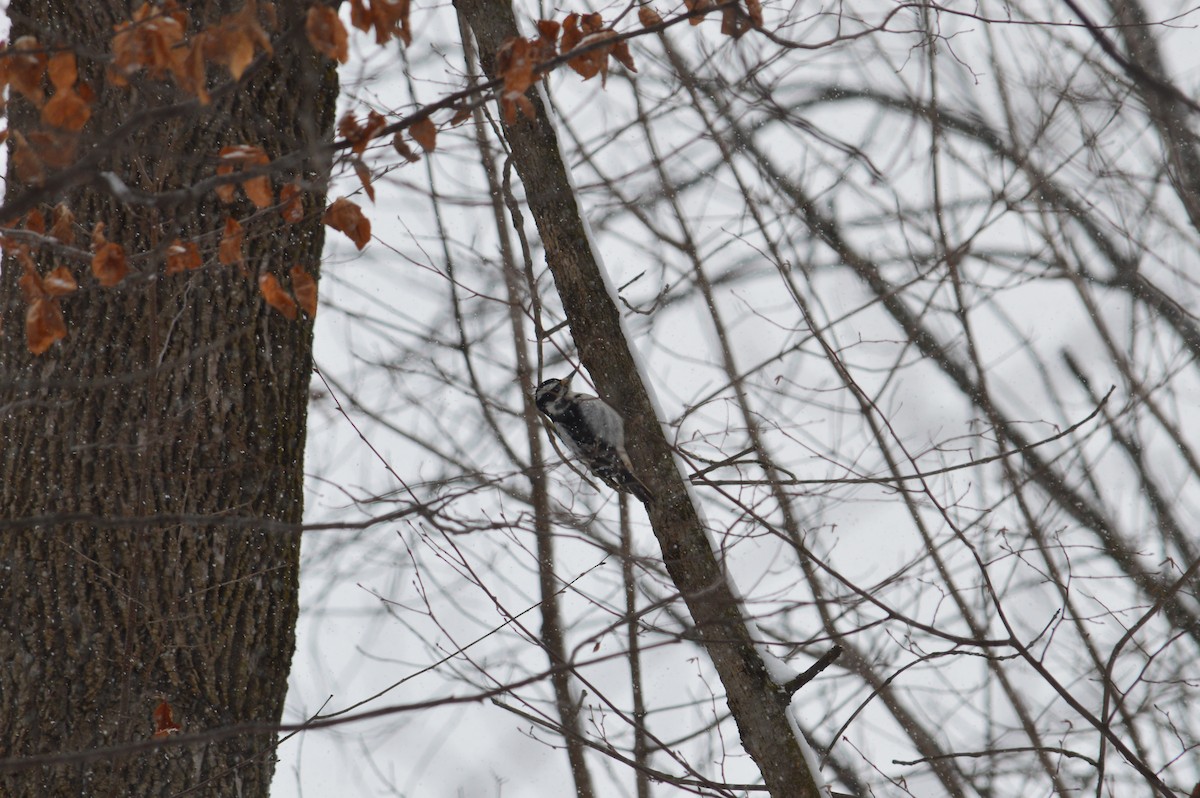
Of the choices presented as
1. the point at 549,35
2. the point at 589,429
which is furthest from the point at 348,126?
the point at 589,429

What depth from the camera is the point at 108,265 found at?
2.16 meters

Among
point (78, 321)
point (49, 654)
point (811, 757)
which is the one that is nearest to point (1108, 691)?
point (811, 757)

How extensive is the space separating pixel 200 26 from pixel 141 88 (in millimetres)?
1315

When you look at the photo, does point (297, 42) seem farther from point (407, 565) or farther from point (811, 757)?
point (407, 565)

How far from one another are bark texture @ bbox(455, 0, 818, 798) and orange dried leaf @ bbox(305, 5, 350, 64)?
133 cm

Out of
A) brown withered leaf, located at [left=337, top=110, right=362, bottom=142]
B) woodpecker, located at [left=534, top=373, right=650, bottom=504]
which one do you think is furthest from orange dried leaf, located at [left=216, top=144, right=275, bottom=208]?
woodpecker, located at [left=534, top=373, right=650, bottom=504]

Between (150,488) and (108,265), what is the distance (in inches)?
53.0

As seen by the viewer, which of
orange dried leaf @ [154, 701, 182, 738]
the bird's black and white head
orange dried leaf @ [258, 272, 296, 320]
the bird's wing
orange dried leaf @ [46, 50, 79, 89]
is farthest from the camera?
the bird's black and white head

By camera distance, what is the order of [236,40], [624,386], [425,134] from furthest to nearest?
[624,386] < [425,134] < [236,40]

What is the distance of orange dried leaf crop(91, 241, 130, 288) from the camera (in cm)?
214

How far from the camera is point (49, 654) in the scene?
3127mm

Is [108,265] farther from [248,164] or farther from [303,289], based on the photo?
[303,289]

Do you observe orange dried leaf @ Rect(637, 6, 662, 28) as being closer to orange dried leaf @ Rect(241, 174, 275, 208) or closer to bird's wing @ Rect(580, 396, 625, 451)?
bird's wing @ Rect(580, 396, 625, 451)

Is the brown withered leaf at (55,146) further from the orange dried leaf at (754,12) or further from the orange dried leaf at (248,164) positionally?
the orange dried leaf at (754,12)
